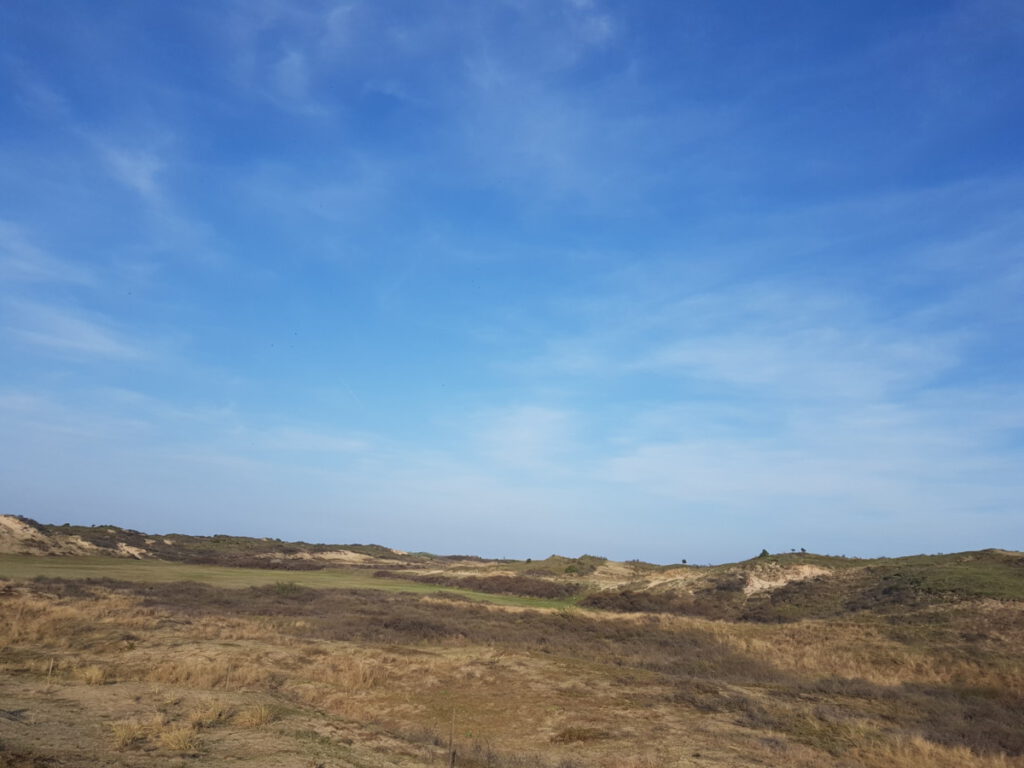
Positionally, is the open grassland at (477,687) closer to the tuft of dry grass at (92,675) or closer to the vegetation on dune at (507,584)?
the tuft of dry grass at (92,675)

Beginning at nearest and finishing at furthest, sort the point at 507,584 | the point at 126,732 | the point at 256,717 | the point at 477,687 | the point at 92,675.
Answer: the point at 126,732 < the point at 256,717 < the point at 92,675 < the point at 477,687 < the point at 507,584

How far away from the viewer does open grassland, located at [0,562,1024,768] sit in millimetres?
11305

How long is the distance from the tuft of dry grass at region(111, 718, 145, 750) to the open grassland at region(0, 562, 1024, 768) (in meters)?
0.04

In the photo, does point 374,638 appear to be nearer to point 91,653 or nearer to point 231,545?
point 91,653

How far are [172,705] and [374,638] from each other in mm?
13290

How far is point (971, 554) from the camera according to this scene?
4434 centimetres

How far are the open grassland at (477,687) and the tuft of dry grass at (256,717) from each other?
0.04 metres

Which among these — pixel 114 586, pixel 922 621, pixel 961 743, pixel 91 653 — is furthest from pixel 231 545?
pixel 961 743

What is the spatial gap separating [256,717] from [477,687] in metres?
8.07

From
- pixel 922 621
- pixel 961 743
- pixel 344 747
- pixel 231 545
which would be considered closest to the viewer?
pixel 344 747

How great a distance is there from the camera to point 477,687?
1845cm

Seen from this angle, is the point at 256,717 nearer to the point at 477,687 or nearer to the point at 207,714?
the point at 207,714

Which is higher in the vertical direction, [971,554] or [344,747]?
[971,554]

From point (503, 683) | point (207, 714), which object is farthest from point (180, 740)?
point (503, 683)
